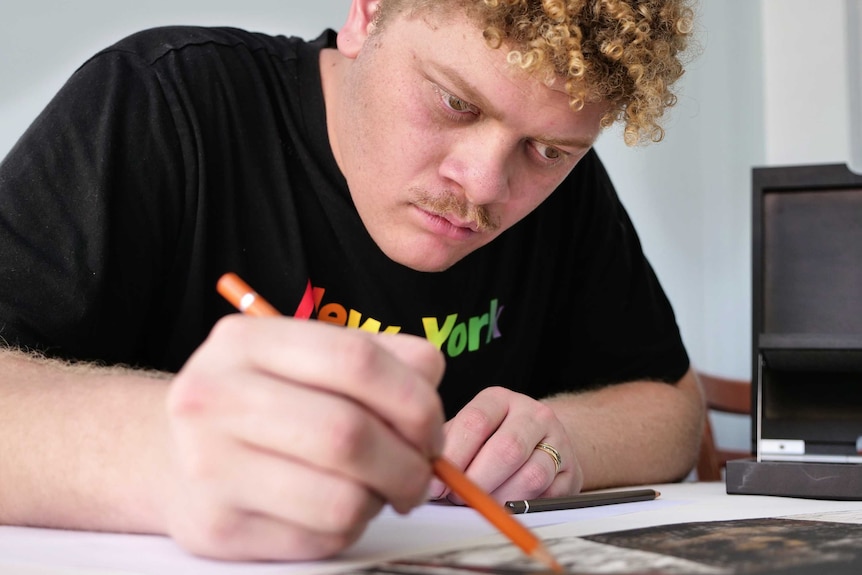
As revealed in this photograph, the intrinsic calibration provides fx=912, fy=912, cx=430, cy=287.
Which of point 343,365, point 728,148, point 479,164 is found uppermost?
point 728,148

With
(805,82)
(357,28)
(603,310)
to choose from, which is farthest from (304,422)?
(805,82)

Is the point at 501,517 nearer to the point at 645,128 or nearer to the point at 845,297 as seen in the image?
the point at 645,128

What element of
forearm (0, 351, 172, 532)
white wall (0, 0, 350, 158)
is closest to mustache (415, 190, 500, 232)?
forearm (0, 351, 172, 532)

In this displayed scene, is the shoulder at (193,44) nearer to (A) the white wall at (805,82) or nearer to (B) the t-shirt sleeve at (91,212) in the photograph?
(B) the t-shirt sleeve at (91,212)

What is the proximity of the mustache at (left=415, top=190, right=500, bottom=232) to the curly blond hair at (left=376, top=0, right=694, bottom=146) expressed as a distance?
146 mm

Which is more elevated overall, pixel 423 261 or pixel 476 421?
pixel 423 261

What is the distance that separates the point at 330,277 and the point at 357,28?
0.95 ft

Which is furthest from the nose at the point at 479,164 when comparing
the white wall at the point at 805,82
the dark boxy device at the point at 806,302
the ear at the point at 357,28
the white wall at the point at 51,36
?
the white wall at the point at 805,82

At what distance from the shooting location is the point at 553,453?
0.91m

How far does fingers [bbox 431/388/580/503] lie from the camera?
0.83 m

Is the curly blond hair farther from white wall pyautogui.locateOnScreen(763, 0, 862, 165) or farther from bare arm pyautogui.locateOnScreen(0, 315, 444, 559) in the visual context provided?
white wall pyautogui.locateOnScreen(763, 0, 862, 165)

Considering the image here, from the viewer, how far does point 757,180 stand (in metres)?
1.37

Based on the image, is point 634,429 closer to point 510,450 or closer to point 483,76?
point 510,450

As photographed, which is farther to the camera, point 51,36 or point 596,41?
point 51,36
